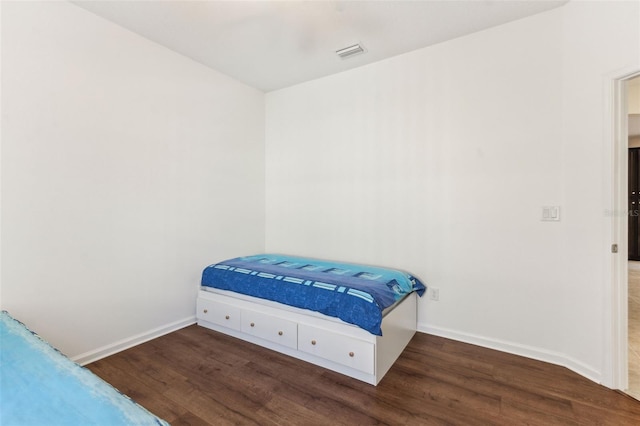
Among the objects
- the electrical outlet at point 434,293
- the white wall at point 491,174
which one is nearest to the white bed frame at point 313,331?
the electrical outlet at point 434,293

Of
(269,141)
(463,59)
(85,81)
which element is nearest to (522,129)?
(463,59)

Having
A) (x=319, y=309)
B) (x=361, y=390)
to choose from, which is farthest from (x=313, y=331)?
(x=361, y=390)

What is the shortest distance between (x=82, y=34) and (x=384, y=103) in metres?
2.63

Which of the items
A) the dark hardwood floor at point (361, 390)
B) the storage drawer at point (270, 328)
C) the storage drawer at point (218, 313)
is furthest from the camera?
the storage drawer at point (218, 313)

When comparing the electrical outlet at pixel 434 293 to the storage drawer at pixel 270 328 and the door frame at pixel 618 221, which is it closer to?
the door frame at pixel 618 221

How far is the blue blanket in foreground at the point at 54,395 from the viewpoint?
3.36 feet

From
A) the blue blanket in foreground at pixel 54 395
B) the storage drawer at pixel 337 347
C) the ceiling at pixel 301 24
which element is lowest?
the storage drawer at pixel 337 347

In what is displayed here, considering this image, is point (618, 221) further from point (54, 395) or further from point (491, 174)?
point (54, 395)

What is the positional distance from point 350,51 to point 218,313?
2837 millimetres

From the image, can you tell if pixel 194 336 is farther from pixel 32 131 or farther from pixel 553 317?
pixel 553 317

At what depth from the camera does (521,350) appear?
8.07 ft

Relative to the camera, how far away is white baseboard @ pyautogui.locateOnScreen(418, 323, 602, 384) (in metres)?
2.13

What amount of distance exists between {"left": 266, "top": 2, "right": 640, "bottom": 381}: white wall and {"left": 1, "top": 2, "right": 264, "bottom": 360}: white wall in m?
1.41

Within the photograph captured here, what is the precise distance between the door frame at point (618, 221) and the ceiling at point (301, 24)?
3.11 ft
